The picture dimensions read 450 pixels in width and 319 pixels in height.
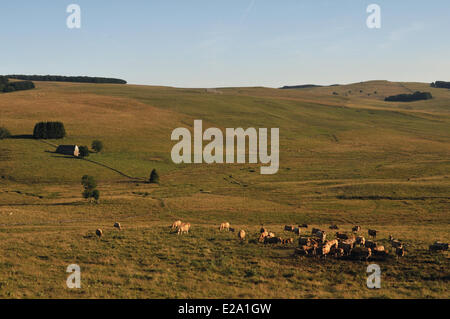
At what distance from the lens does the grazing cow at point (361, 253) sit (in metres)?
23.7

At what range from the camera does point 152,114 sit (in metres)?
144

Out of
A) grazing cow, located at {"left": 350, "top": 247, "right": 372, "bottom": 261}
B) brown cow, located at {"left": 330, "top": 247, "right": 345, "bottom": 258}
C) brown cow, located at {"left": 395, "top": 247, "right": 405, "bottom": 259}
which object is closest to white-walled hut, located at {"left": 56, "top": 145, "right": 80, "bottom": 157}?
brown cow, located at {"left": 330, "top": 247, "right": 345, "bottom": 258}

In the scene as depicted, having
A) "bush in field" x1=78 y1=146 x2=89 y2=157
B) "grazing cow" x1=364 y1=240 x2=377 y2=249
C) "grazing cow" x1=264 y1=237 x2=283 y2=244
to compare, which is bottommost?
"grazing cow" x1=264 y1=237 x2=283 y2=244

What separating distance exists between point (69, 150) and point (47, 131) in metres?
19.1

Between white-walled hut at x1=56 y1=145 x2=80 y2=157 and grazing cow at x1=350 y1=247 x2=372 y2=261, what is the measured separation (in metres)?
80.6

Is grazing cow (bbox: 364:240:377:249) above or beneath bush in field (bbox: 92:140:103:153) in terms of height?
beneath

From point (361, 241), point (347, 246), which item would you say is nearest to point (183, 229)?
point (347, 246)

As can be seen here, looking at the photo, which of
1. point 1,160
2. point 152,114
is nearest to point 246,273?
point 1,160

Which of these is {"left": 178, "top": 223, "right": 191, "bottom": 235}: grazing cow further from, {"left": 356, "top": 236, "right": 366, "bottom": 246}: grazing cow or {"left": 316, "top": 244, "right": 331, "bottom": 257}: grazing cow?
{"left": 356, "top": 236, "right": 366, "bottom": 246}: grazing cow

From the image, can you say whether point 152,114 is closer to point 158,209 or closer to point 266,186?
point 266,186

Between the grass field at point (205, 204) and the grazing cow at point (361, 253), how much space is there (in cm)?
101

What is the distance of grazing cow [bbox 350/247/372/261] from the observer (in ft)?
77.7

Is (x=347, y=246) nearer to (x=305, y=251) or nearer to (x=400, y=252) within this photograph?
(x=305, y=251)
